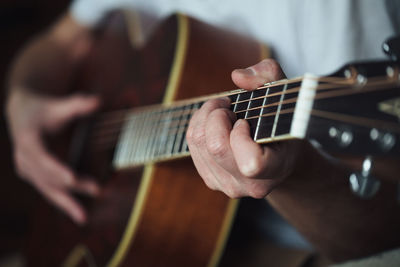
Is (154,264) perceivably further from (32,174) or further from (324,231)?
(32,174)

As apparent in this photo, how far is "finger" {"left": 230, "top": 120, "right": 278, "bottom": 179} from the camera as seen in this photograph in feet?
1.21

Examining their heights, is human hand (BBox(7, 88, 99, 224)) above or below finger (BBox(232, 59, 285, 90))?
below

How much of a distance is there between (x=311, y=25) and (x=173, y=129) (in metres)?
0.24

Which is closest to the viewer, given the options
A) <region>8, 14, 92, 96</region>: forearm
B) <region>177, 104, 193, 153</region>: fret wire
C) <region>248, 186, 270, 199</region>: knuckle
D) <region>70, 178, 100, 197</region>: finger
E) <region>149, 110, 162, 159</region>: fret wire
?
<region>248, 186, 270, 199</region>: knuckle

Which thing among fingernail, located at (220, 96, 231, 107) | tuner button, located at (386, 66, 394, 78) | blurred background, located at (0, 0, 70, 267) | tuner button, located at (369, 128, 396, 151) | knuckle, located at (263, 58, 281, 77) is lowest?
blurred background, located at (0, 0, 70, 267)

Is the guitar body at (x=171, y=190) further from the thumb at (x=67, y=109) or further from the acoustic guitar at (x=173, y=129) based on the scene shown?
the thumb at (x=67, y=109)

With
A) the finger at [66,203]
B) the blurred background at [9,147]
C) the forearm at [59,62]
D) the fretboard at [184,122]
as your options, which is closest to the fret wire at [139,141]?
the fretboard at [184,122]

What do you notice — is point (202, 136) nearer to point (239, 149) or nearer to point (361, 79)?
point (239, 149)

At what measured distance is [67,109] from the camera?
0.99 metres

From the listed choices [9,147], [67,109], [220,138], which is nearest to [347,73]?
[220,138]

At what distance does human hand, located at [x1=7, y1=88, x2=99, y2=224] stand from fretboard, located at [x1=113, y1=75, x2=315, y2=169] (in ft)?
0.59

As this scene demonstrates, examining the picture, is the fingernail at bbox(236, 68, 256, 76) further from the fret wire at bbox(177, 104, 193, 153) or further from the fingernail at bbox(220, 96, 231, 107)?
the fret wire at bbox(177, 104, 193, 153)

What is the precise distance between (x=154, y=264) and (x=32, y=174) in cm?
46

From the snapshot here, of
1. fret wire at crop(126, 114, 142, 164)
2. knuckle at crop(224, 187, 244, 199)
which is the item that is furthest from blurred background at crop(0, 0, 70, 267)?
knuckle at crop(224, 187, 244, 199)
